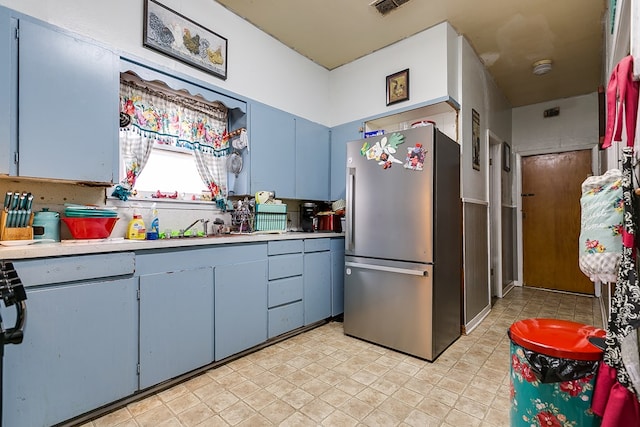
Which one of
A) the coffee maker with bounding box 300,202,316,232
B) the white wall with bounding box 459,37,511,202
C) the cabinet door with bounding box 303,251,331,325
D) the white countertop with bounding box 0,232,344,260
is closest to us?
the white countertop with bounding box 0,232,344,260

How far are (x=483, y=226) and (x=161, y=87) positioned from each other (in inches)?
135

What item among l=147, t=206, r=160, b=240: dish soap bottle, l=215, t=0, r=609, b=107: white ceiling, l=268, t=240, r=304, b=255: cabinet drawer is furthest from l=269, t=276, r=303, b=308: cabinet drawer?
l=215, t=0, r=609, b=107: white ceiling

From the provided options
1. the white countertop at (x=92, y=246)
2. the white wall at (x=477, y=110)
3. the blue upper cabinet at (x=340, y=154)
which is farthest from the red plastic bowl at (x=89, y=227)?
the white wall at (x=477, y=110)

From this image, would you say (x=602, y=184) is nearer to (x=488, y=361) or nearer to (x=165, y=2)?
(x=488, y=361)

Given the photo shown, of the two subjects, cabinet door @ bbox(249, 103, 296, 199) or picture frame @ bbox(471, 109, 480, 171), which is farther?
picture frame @ bbox(471, 109, 480, 171)

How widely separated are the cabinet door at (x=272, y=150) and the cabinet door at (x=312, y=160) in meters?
0.09

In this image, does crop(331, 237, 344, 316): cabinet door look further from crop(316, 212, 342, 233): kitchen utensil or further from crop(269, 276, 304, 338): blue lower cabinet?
crop(269, 276, 304, 338): blue lower cabinet

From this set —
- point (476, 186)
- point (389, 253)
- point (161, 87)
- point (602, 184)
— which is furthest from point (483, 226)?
point (161, 87)

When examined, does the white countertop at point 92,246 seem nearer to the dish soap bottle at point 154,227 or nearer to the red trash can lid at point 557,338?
the dish soap bottle at point 154,227

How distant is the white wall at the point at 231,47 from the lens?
1.86m

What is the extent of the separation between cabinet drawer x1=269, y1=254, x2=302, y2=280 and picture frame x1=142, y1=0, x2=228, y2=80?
5.36 feet

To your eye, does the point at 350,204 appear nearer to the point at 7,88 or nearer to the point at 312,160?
the point at 312,160

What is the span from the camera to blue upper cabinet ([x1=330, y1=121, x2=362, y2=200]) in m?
3.45

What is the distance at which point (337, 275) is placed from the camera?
3115 mm
